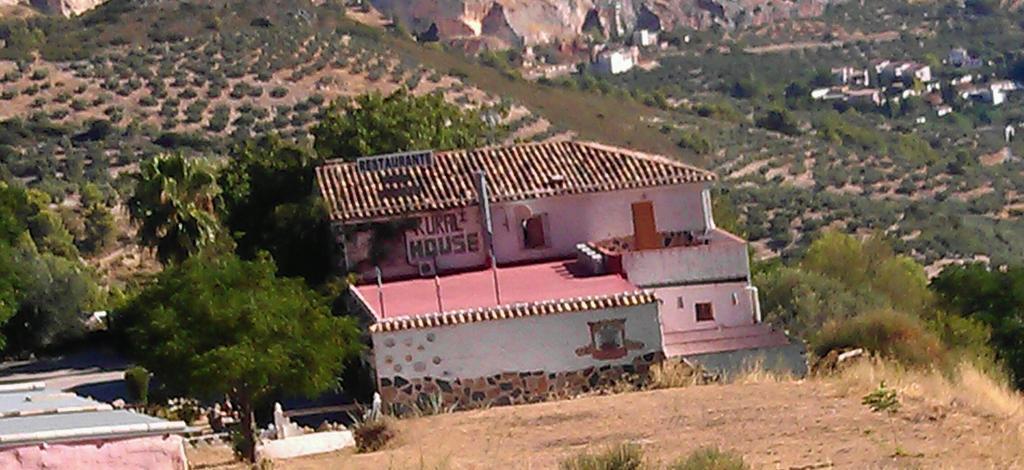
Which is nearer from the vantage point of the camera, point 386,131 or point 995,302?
point 995,302

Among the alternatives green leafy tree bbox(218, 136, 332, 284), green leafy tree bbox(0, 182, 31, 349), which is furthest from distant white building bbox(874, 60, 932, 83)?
green leafy tree bbox(218, 136, 332, 284)

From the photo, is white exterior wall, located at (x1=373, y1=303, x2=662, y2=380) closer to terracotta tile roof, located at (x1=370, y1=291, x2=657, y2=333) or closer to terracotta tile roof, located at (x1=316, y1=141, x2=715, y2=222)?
terracotta tile roof, located at (x1=370, y1=291, x2=657, y2=333)

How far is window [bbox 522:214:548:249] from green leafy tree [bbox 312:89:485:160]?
590cm

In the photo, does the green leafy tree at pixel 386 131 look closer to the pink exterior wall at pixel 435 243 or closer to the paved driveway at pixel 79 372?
the pink exterior wall at pixel 435 243

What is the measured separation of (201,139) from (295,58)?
1170cm

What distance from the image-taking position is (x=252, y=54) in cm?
8262

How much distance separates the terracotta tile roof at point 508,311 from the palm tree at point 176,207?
9740 millimetres

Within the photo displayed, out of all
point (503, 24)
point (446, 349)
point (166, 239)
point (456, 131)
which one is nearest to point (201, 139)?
point (456, 131)

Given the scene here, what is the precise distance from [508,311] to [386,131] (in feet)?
46.1

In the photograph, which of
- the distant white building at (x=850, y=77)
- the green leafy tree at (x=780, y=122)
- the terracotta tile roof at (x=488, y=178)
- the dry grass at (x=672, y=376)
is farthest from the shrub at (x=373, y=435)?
the distant white building at (x=850, y=77)

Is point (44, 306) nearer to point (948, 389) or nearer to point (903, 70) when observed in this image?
point (948, 389)

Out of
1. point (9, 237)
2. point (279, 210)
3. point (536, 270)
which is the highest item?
point (279, 210)

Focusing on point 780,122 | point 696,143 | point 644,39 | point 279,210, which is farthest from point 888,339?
point 644,39

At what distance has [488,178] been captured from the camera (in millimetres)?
38719
